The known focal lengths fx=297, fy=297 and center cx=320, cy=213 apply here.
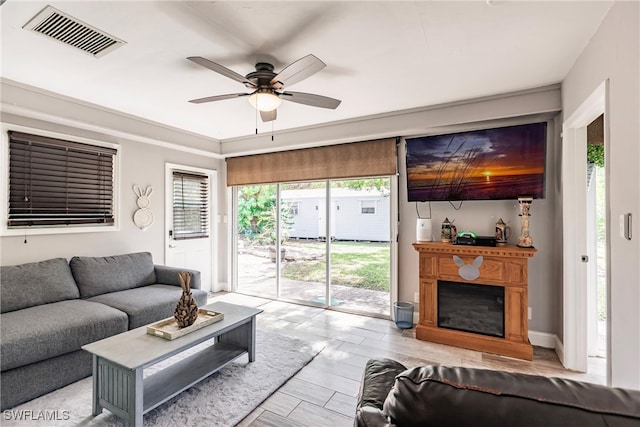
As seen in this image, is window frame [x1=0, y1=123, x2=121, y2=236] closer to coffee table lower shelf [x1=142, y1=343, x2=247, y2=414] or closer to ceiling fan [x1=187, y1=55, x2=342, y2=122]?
ceiling fan [x1=187, y1=55, x2=342, y2=122]

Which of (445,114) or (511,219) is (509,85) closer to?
(445,114)

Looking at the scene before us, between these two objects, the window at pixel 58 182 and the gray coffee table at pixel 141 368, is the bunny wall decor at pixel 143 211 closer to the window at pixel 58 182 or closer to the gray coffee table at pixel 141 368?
the window at pixel 58 182

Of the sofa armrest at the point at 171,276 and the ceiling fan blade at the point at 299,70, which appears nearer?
the ceiling fan blade at the point at 299,70

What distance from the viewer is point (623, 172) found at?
157 centimetres

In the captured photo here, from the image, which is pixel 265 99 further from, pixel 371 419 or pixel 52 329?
pixel 52 329

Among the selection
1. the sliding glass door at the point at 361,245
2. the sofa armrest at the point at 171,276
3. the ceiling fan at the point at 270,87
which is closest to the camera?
the ceiling fan at the point at 270,87

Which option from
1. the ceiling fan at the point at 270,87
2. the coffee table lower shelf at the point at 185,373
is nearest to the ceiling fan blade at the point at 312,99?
the ceiling fan at the point at 270,87

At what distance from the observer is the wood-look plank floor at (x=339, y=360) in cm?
201

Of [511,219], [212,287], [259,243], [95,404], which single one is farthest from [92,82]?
[511,219]

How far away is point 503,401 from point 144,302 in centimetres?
313

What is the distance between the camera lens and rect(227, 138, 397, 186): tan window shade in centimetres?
373

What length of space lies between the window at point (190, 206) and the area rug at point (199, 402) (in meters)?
2.25

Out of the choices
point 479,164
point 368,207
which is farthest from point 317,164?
point 479,164

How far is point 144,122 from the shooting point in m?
3.76
